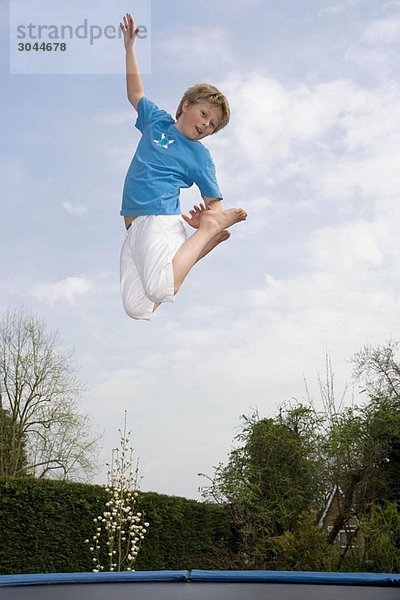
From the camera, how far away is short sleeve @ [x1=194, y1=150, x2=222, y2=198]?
1991 millimetres

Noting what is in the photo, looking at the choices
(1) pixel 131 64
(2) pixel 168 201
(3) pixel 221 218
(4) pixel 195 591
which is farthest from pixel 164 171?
(4) pixel 195 591

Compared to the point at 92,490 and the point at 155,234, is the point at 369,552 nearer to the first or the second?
the point at 92,490

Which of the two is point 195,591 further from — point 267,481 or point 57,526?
point 267,481

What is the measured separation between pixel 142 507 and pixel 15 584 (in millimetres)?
3713

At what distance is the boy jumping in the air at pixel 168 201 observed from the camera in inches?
73.4

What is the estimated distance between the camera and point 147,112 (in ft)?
6.80

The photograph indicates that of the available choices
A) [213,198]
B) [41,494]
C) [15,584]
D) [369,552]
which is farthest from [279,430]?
[213,198]

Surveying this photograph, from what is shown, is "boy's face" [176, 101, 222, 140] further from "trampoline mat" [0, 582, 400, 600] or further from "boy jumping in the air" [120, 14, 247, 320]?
"trampoline mat" [0, 582, 400, 600]

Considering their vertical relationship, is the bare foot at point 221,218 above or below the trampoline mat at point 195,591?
above

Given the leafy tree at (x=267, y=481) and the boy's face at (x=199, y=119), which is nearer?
the boy's face at (x=199, y=119)

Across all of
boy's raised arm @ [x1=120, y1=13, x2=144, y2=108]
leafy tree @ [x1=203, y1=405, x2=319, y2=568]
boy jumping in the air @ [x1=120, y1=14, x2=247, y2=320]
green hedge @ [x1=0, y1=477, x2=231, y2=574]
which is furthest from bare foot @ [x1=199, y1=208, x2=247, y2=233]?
leafy tree @ [x1=203, y1=405, x2=319, y2=568]

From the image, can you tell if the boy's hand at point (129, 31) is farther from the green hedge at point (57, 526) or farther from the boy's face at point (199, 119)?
the green hedge at point (57, 526)

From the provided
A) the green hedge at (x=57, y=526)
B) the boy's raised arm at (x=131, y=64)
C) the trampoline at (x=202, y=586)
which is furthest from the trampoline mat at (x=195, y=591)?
the green hedge at (x=57, y=526)

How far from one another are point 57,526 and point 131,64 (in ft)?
14.3
